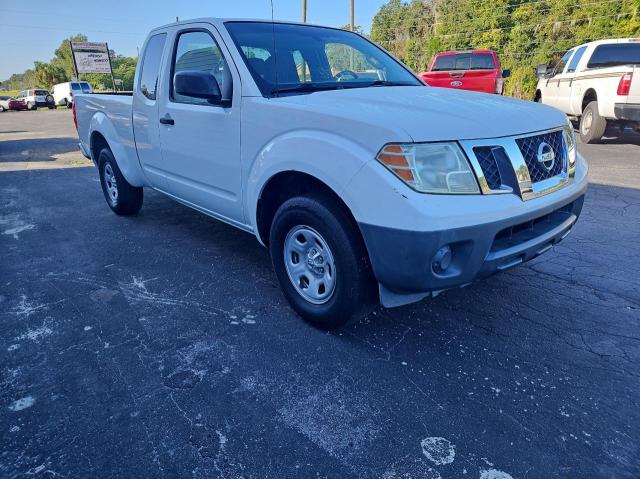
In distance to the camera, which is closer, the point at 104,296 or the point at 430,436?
the point at 430,436

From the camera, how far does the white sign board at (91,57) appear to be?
46250mm

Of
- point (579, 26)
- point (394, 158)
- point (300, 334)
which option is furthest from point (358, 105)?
point (579, 26)

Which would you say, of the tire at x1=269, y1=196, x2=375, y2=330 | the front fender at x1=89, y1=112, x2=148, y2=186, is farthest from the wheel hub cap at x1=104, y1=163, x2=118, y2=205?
the tire at x1=269, y1=196, x2=375, y2=330

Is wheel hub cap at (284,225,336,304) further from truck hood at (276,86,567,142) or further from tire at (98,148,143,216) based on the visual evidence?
tire at (98,148,143,216)

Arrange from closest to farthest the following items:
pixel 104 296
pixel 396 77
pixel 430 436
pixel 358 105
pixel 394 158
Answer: pixel 430 436
pixel 394 158
pixel 358 105
pixel 104 296
pixel 396 77

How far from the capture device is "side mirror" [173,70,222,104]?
2850 mm

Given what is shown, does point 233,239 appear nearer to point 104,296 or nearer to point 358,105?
point 104,296

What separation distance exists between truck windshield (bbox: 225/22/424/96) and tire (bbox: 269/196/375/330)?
0.88 metres

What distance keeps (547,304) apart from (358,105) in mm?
1907

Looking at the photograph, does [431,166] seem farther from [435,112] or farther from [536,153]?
[536,153]

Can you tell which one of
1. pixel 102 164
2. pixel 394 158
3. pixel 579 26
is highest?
pixel 579 26

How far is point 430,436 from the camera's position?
195 cm

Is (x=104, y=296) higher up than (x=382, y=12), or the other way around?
(x=382, y=12)

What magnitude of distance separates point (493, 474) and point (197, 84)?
268 cm
